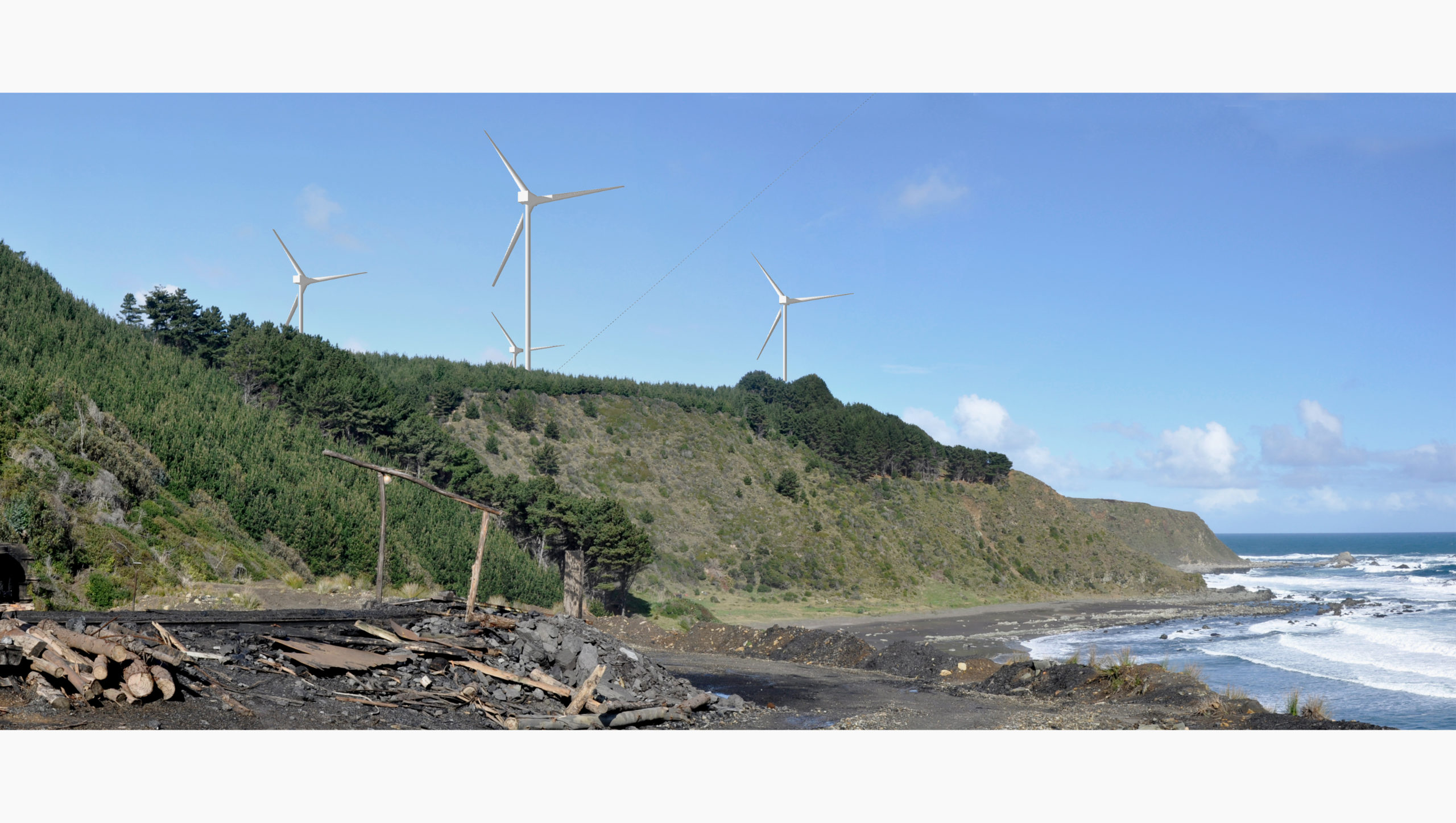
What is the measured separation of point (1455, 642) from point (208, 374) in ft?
251

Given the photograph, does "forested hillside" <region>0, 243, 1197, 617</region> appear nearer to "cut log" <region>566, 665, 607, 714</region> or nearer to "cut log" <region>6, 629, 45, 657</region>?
"cut log" <region>6, 629, 45, 657</region>

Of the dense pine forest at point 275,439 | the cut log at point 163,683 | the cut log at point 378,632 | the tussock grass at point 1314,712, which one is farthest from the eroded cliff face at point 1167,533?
the cut log at point 163,683

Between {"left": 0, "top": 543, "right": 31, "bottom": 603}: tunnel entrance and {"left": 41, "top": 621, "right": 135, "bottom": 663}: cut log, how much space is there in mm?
7928

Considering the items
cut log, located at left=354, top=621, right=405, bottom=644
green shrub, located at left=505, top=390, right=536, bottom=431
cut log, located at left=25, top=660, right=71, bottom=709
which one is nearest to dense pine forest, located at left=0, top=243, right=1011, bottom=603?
green shrub, located at left=505, top=390, right=536, bottom=431

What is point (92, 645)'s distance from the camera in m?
13.0

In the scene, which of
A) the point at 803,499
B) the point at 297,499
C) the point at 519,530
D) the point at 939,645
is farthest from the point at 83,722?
the point at 803,499

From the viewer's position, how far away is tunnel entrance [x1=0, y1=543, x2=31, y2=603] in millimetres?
19391

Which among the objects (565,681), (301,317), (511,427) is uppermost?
(301,317)

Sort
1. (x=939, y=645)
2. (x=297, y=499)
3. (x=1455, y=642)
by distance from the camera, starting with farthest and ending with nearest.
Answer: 1. (x=939, y=645)
2. (x=1455, y=642)
3. (x=297, y=499)

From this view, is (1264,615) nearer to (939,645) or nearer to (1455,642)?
(1455,642)

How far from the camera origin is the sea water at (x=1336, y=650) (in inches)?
1277

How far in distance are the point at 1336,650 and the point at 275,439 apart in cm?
5967

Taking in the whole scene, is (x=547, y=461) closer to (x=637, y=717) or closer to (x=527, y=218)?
(x=527, y=218)

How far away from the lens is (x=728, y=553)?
2987 inches
